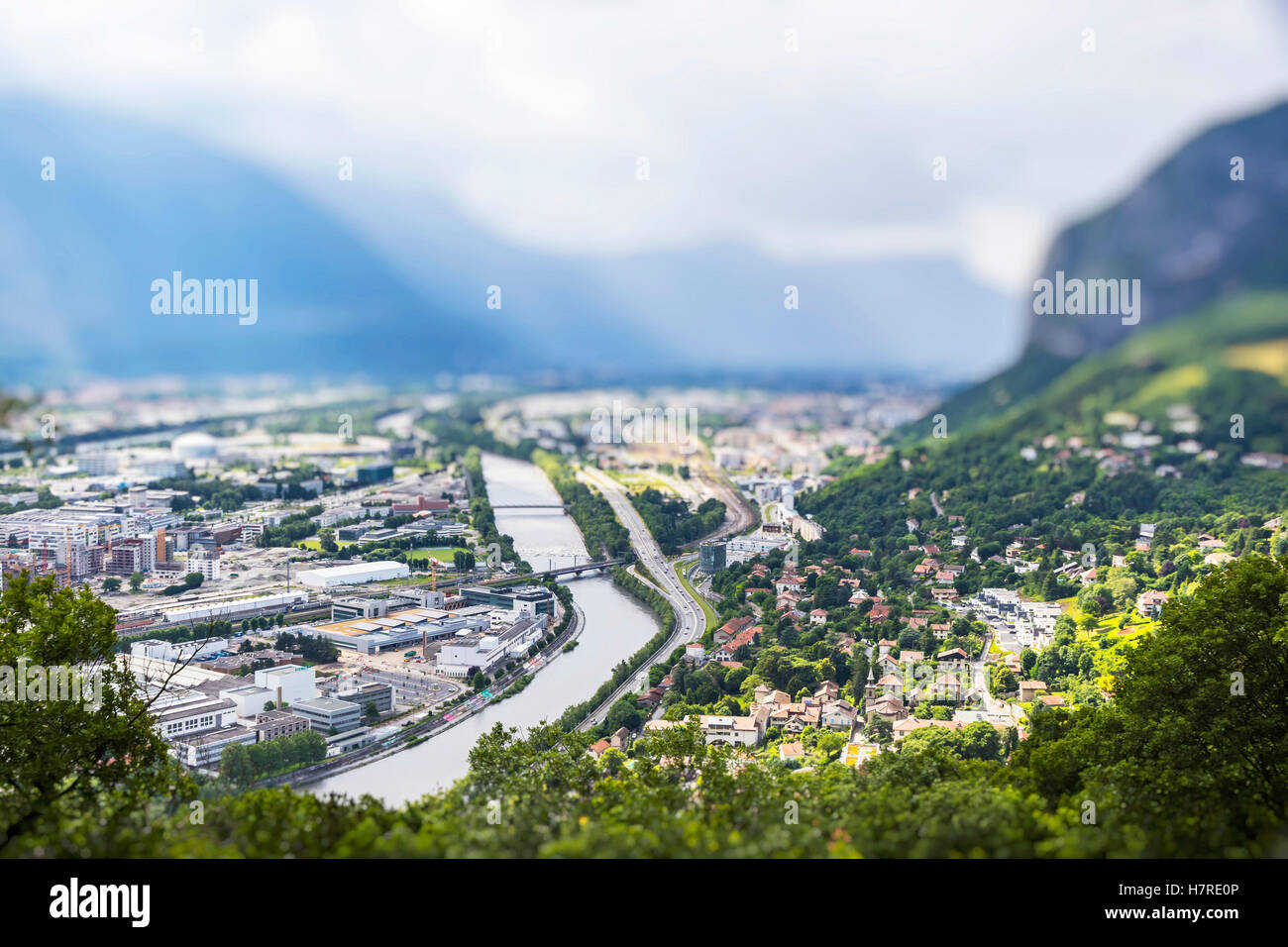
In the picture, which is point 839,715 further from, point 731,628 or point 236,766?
point 236,766

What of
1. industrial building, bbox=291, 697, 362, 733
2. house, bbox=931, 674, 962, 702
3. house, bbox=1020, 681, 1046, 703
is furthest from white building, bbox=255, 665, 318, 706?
house, bbox=1020, 681, 1046, 703

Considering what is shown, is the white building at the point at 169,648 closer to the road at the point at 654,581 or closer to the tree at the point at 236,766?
the tree at the point at 236,766

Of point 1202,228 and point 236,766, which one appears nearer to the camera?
point 236,766

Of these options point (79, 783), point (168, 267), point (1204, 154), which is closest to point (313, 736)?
point (79, 783)

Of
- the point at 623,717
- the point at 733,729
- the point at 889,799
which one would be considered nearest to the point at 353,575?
the point at 623,717
